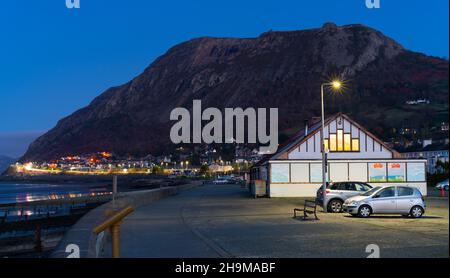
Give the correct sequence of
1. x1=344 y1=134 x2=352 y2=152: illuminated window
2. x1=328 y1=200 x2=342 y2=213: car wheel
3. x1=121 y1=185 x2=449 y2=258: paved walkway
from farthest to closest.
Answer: x1=344 y1=134 x2=352 y2=152: illuminated window → x1=328 y1=200 x2=342 y2=213: car wheel → x1=121 y1=185 x2=449 y2=258: paved walkway

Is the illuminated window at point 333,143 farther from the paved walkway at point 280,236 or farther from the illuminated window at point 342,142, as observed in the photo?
the paved walkway at point 280,236

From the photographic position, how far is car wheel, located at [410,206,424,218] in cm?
2297

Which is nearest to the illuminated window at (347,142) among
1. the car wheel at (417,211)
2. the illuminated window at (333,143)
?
the illuminated window at (333,143)

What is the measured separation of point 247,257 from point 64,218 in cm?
3460

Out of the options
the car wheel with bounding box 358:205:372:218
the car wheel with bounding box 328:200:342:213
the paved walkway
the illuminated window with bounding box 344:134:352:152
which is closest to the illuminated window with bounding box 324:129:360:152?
the illuminated window with bounding box 344:134:352:152

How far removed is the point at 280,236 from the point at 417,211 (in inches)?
359

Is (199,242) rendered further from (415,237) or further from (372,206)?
(372,206)

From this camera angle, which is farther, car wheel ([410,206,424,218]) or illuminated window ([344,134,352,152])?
illuminated window ([344,134,352,152])

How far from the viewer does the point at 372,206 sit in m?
23.1

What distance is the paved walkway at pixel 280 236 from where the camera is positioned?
42.4 feet

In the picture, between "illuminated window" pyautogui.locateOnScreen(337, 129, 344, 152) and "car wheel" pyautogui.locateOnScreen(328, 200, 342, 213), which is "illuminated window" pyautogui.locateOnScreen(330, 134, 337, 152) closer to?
"illuminated window" pyautogui.locateOnScreen(337, 129, 344, 152)

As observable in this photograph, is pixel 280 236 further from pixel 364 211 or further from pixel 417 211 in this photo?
pixel 417 211

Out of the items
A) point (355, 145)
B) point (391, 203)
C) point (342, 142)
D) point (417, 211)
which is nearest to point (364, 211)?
point (391, 203)

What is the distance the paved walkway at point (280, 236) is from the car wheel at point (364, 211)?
1.45 feet
